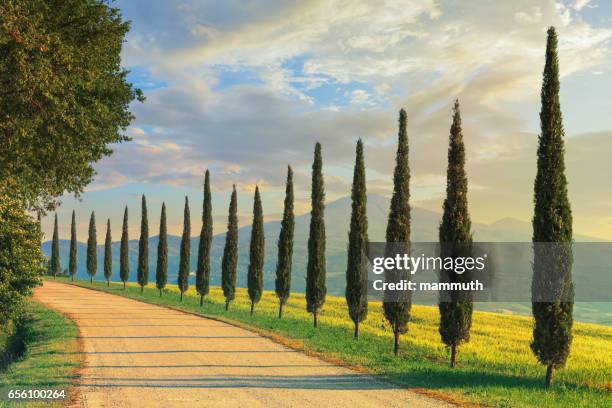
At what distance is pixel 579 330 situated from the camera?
48562mm

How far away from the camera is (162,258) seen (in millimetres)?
64188

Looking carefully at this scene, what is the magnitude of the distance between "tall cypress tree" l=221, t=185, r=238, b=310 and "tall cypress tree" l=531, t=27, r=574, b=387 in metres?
32.9

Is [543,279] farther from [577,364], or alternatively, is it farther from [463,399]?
[577,364]

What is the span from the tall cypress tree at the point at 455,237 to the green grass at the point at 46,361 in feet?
45.8

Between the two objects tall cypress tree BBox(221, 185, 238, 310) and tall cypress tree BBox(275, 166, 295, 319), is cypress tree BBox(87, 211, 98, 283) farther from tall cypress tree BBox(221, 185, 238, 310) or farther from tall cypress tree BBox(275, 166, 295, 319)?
tall cypress tree BBox(275, 166, 295, 319)

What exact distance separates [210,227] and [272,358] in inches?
1414

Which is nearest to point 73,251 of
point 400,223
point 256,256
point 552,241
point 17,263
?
point 256,256

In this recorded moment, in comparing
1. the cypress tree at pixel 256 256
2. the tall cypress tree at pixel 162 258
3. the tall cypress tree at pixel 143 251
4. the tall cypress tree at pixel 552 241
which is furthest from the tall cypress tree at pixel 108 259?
the tall cypress tree at pixel 552 241

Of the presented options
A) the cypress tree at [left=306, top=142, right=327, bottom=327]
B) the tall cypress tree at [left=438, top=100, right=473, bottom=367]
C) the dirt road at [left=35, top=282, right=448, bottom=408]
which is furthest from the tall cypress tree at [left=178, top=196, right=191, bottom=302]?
the tall cypress tree at [left=438, top=100, right=473, bottom=367]

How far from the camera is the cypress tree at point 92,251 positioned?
8544 centimetres

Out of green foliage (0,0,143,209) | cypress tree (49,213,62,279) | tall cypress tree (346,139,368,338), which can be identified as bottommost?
cypress tree (49,213,62,279)

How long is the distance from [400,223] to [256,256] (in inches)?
834

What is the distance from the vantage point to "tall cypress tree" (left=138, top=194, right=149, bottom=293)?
222 feet

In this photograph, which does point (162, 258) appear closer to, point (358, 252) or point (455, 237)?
point (358, 252)
